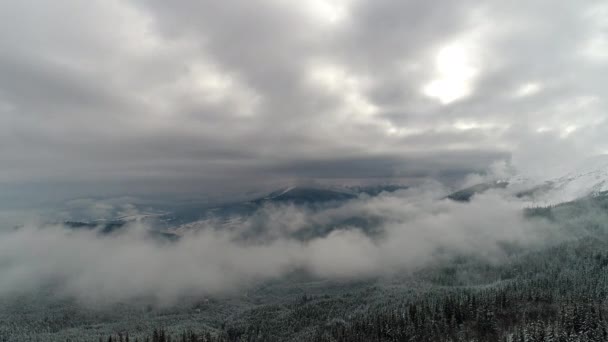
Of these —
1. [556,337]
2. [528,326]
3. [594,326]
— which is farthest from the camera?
[528,326]

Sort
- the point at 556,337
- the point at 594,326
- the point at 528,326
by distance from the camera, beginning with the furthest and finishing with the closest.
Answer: the point at 528,326, the point at 594,326, the point at 556,337

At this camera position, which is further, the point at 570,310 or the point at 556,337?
the point at 570,310

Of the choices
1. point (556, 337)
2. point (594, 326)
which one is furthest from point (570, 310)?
point (556, 337)

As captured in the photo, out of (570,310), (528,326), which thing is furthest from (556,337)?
(570,310)

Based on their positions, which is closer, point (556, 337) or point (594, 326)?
point (556, 337)

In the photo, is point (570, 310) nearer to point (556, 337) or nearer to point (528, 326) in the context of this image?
point (528, 326)

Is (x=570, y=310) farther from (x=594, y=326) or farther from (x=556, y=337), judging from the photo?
(x=556, y=337)
